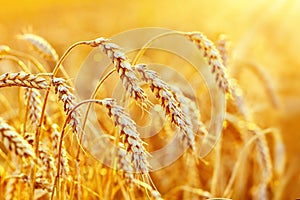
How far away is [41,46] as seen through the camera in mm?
2406

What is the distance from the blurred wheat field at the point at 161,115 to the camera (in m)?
1.78

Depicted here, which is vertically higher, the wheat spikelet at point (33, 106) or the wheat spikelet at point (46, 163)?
the wheat spikelet at point (33, 106)

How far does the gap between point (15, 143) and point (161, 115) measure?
4.50 feet

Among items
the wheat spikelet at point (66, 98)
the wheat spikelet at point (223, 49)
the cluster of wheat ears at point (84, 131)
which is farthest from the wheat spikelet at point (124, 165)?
the wheat spikelet at point (223, 49)

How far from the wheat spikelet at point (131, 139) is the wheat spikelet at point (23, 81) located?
0.17 metres

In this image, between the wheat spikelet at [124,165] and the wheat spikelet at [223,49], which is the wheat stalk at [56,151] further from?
the wheat spikelet at [223,49]

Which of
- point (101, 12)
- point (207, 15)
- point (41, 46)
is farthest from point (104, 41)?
point (101, 12)

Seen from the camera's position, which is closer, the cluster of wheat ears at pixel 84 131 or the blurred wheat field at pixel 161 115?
→ the cluster of wheat ears at pixel 84 131

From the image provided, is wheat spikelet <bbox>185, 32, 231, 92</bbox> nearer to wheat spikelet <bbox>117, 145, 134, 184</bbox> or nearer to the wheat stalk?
wheat spikelet <bbox>117, 145, 134, 184</bbox>

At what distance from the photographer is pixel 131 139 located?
4.89 feet

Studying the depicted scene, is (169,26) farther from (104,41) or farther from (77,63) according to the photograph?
(104,41)

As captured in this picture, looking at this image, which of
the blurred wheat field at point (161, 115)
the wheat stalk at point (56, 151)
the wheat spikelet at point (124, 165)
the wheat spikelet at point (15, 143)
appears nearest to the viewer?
the wheat spikelet at point (15, 143)

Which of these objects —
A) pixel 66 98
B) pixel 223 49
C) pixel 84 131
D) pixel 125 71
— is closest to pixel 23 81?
pixel 66 98

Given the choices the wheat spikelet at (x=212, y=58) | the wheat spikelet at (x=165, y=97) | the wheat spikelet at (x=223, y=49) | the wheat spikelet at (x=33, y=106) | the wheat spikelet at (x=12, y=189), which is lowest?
the wheat spikelet at (x=165, y=97)
